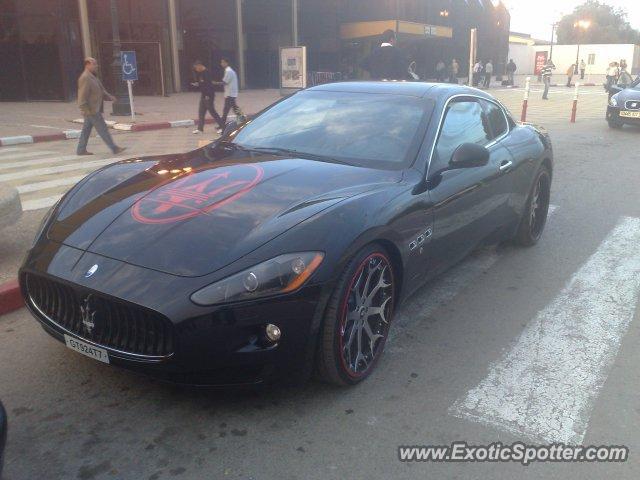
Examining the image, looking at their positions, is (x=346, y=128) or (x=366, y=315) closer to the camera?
(x=366, y=315)

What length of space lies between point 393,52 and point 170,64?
18.7 metres

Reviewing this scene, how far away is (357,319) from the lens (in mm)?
3215

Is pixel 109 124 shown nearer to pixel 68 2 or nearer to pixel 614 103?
pixel 68 2

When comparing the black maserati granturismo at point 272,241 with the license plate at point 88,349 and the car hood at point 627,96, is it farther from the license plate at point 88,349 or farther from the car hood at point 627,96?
the car hood at point 627,96

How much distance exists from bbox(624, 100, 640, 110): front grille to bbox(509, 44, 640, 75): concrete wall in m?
47.7

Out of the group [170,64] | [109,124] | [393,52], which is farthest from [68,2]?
[393,52]

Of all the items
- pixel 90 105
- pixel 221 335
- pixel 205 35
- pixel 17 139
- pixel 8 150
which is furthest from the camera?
pixel 205 35

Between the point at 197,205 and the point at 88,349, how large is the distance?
879mm

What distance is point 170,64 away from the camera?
28.2 metres

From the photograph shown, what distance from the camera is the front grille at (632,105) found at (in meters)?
15.4

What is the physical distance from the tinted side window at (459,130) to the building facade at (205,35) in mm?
8908

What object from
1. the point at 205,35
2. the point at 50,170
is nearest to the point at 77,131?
the point at 50,170

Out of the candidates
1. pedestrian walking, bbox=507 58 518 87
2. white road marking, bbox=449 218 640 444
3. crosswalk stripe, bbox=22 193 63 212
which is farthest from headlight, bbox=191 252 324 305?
pedestrian walking, bbox=507 58 518 87

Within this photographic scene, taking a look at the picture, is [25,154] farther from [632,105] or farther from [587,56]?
[587,56]
